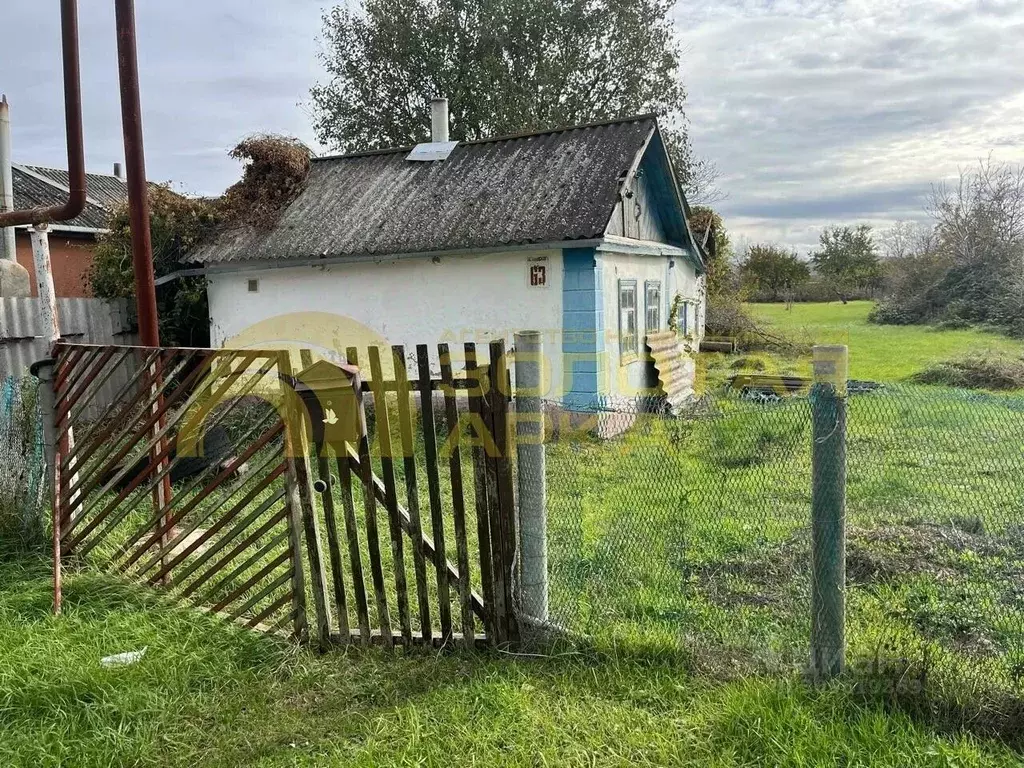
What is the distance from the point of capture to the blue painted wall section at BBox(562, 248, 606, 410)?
30.3ft

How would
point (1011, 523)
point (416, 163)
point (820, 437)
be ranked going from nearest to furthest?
1. point (820, 437)
2. point (1011, 523)
3. point (416, 163)

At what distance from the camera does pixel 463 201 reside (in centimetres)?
1084

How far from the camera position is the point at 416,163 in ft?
40.9

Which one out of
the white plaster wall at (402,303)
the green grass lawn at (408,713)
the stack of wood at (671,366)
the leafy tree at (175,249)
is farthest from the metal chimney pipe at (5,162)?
the stack of wood at (671,366)

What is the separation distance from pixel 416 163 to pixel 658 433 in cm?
1027

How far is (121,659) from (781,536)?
366 centimetres

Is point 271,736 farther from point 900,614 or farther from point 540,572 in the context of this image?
point 900,614

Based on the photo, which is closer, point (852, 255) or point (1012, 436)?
point (1012, 436)

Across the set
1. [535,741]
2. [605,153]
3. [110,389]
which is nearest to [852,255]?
[605,153]

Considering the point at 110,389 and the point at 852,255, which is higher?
the point at 852,255

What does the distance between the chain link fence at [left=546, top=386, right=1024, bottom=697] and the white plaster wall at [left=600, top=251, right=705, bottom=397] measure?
5621mm

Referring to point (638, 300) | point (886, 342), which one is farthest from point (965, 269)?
point (638, 300)

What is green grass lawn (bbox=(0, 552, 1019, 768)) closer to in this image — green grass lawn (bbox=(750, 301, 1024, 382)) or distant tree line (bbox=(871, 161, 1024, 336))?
green grass lawn (bbox=(750, 301, 1024, 382))

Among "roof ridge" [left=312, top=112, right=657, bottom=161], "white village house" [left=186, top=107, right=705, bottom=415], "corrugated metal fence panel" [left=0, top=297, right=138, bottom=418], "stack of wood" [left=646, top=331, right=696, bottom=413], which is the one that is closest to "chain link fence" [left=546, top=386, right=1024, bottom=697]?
"white village house" [left=186, top=107, right=705, bottom=415]
